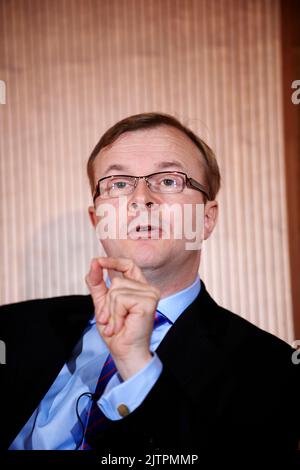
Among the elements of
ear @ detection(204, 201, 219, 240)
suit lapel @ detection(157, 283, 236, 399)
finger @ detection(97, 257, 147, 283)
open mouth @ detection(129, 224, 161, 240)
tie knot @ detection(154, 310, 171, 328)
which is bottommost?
suit lapel @ detection(157, 283, 236, 399)

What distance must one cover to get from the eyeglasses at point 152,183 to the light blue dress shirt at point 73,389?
0.95ft

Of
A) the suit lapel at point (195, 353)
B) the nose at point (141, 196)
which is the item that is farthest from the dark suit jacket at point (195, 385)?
the nose at point (141, 196)

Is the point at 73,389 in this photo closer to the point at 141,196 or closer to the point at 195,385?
the point at 195,385

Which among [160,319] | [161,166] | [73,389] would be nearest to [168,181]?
[161,166]

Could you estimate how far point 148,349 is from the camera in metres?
1.01

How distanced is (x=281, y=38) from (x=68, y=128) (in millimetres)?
854

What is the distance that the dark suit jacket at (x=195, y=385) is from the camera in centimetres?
104

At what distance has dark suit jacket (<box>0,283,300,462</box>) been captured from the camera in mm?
1039

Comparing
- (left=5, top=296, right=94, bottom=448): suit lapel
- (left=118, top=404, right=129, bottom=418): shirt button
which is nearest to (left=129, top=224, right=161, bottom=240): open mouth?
(left=5, top=296, right=94, bottom=448): suit lapel

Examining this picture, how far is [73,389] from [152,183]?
0.60 meters

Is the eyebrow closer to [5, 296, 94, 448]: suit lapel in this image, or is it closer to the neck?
the neck

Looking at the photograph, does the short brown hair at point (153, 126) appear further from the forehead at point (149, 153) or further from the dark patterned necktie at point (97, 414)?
the dark patterned necktie at point (97, 414)

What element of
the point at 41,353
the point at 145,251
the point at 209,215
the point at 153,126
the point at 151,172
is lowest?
the point at 41,353
